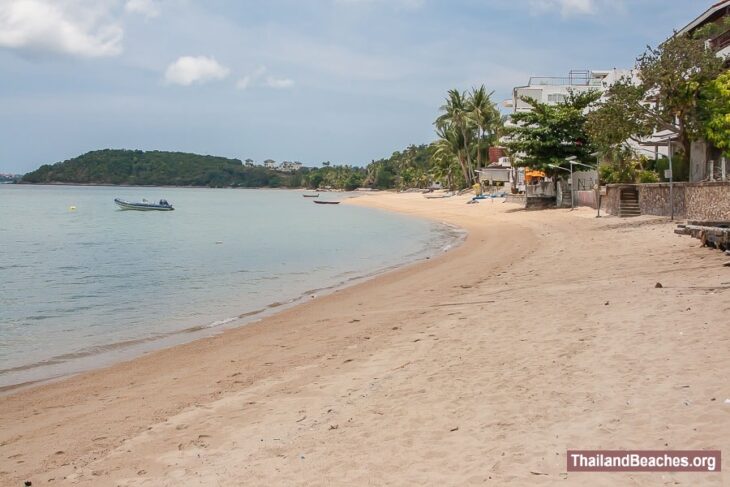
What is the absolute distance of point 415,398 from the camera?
20.9 ft

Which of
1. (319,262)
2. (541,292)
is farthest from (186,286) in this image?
(541,292)

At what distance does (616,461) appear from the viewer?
446cm

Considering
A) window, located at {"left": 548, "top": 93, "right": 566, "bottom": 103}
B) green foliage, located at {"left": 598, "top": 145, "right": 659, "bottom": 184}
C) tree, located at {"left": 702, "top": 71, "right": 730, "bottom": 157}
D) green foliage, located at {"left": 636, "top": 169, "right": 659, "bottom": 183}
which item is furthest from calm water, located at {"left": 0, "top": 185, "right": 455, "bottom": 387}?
window, located at {"left": 548, "top": 93, "right": 566, "bottom": 103}

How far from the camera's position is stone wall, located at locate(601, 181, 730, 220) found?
72.4ft

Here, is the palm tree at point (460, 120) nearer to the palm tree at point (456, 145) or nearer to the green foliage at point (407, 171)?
the palm tree at point (456, 145)

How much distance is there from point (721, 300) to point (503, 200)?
54.2 meters

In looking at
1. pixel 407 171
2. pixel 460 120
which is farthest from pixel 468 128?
pixel 407 171

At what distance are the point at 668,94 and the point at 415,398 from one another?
25156mm

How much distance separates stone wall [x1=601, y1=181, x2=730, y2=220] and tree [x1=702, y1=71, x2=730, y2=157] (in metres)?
2.76

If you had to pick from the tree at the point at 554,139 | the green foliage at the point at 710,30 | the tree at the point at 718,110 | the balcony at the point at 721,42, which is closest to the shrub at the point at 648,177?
the tree at the point at 718,110

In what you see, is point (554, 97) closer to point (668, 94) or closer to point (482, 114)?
point (482, 114)

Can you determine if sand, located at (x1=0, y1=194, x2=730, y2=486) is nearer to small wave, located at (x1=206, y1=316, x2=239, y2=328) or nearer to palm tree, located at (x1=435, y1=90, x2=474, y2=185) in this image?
small wave, located at (x1=206, y1=316, x2=239, y2=328)

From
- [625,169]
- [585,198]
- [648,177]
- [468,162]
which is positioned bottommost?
[585,198]

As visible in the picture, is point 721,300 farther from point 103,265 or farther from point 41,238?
point 41,238
